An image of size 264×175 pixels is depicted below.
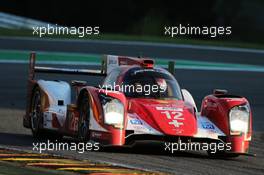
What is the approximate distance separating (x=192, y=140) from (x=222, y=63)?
69.3 feet

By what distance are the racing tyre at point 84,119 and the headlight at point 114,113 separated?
1.43 ft

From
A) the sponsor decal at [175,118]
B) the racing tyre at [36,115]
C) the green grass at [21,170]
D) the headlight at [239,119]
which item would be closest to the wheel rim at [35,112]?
the racing tyre at [36,115]

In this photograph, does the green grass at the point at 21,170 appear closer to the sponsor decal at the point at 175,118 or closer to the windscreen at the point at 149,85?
the sponsor decal at the point at 175,118

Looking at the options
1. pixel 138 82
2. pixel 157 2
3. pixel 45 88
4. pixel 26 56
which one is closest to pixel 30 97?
pixel 45 88

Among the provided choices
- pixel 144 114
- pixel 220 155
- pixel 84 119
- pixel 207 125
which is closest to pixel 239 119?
pixel 207 125

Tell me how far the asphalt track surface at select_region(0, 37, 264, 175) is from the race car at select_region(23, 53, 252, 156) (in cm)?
27

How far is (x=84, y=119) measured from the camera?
45.5 ft

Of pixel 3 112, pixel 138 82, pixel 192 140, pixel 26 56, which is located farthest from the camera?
pixel 26 56

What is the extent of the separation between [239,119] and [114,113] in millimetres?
1763

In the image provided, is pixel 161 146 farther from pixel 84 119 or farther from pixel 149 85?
pixel 84 119

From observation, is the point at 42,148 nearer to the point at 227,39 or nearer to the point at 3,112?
the point at 3,112

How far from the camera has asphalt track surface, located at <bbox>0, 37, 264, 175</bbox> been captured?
12.3 metres

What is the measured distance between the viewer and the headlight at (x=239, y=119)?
13766 mm

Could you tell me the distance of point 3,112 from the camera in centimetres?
1886
